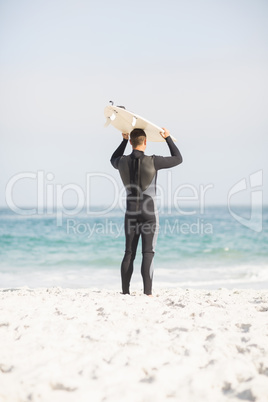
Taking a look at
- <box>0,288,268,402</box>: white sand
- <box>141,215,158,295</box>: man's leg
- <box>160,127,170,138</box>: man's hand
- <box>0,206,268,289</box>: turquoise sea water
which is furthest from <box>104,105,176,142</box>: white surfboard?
<box>0,206,268,289</box>: turquoise sea water

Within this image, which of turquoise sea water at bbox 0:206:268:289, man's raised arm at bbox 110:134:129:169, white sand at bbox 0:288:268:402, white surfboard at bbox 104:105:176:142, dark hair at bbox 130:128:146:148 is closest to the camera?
white sand at bbox 0:288:268:402

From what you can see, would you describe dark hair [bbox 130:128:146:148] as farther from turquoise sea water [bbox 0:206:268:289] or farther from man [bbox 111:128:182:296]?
turquoise sea water [bbox 0:206:268:289]

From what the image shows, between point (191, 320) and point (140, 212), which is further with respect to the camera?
point (140, 212)

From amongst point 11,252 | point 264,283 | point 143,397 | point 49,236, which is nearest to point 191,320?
point 143,397

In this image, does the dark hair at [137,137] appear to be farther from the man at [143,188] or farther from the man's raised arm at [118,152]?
the man's raised arm at [118,152]

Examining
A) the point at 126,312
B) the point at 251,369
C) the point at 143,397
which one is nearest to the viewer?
the point at 143,397

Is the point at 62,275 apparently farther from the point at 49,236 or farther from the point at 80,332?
the point at 49,236

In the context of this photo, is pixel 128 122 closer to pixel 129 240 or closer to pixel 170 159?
pixel 170 159

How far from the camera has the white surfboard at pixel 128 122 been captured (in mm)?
4871

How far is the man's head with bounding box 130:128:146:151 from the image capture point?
498 cm

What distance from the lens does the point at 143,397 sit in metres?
2.49

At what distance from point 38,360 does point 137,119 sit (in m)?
2.88

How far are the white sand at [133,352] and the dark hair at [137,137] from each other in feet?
5.94

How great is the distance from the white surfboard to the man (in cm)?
9
